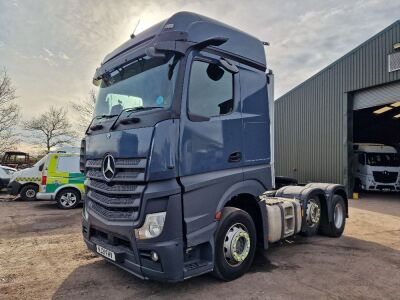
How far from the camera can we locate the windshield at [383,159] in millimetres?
16672

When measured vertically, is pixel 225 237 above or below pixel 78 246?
above

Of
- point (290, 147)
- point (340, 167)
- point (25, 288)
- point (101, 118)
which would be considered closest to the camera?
point (25, 288)

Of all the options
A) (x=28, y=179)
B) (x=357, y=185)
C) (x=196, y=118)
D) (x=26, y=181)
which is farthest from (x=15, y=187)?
(x=357, y=185)

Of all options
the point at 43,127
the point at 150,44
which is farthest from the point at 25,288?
the point at 43,127

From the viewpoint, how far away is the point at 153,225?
361 cm

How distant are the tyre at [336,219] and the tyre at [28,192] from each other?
12.5 meters

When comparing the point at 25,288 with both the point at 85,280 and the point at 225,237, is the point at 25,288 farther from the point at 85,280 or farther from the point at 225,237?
the point at 225,237

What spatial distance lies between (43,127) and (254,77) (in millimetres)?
46932

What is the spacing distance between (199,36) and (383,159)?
16149mm

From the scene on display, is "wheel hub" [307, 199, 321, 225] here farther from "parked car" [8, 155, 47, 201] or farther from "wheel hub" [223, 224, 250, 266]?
"parked car" [8, 155, 47, 201]

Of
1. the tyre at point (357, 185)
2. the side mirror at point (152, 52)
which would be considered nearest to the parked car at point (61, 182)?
the side mirror at point (152, 52)

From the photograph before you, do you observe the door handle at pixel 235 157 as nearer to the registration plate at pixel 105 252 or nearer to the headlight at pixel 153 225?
the headlight at pixel 153 225

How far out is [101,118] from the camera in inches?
184

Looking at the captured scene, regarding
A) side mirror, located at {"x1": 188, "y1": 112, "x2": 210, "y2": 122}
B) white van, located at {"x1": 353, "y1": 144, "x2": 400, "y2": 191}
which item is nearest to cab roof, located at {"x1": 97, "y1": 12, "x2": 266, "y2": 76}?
side mirror, located at {"x1": 188, "y1": 112, "x2": 210, "y2": 122}
